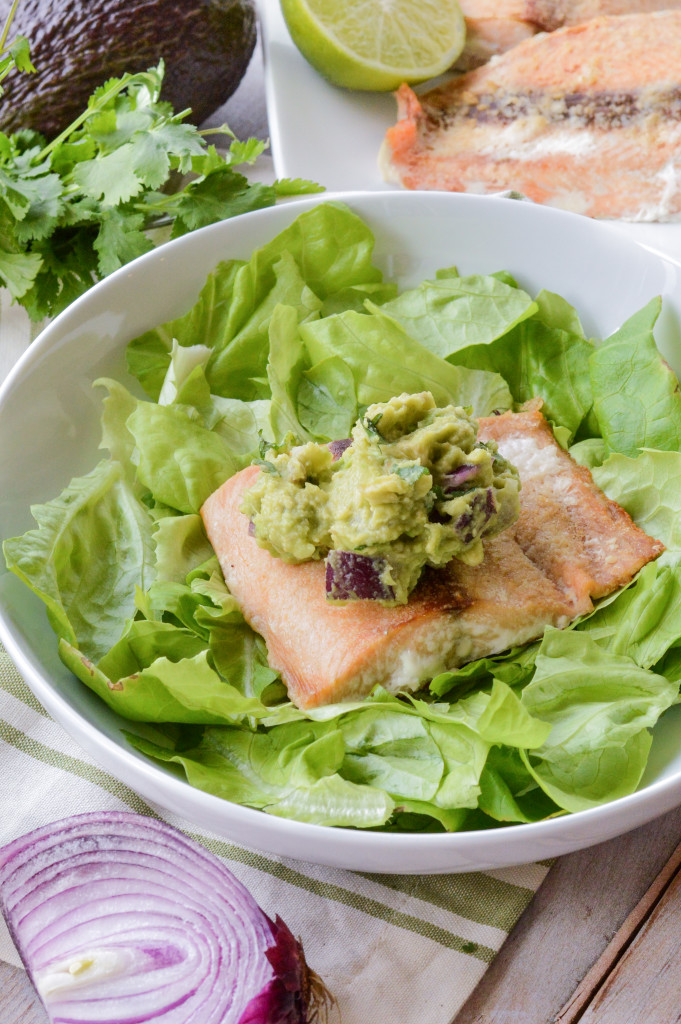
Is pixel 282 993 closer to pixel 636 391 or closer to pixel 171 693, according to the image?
pixel 171 693

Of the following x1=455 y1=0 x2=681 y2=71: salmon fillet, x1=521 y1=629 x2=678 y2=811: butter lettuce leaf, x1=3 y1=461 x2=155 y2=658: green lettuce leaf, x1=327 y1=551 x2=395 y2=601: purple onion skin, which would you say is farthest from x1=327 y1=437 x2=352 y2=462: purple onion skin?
x1=455 y1=0 x2=681 y2=71: salmon fillet

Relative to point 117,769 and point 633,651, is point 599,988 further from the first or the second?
point 117,769

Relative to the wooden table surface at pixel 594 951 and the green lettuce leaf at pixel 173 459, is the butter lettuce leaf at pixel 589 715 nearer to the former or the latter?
the wooden table surface at pixel 594 951

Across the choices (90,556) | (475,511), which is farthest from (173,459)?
(475,511)

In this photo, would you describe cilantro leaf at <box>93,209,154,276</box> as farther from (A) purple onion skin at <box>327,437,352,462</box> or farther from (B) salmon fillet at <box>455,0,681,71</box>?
(B) salmon fillet at <box>455,0,681,71</box>

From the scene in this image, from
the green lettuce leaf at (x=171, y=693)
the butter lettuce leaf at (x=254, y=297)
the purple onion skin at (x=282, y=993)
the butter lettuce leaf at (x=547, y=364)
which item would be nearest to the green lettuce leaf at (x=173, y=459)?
the butter lettuce leaf at (x=254, y=297)

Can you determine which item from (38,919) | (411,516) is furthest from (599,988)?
(38,919)

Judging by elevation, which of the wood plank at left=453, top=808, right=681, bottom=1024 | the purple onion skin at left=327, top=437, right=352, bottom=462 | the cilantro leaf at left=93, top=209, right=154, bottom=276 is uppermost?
the cilantro leaf at left=93, top=209, right=154, bottom=276
